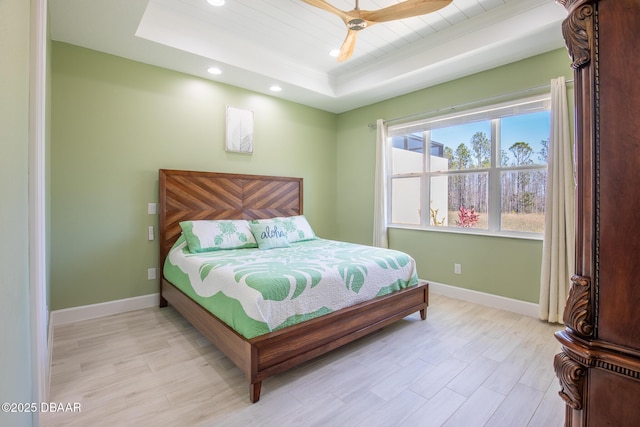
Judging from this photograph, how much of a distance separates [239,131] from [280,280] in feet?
8.48

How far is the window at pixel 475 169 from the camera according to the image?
3.22 m

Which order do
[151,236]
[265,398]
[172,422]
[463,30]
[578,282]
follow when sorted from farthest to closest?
[151,236]
[463,30]
[265,398]
[172,422]
[578,282]

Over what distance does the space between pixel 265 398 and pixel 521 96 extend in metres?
3.64

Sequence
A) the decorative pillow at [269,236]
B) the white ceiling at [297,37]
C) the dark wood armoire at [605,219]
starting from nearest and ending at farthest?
the dark wood armoire at [605,219] → the white ceiling at [297,37] → the decorative pillow at [269,236]

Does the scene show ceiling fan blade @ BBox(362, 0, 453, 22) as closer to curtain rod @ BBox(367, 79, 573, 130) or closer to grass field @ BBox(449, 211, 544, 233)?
curtain rod @ BBox(367, 79, 573, 130)

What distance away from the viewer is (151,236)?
134 inches

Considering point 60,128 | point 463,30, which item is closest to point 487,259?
point 463,30

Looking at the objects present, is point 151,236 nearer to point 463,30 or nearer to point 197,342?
point 197,342

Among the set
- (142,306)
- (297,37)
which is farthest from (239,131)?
(142,306)

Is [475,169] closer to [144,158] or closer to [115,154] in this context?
[144,158]

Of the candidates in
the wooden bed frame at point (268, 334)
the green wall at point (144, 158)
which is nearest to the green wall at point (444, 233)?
the green wall at point (144, 158)

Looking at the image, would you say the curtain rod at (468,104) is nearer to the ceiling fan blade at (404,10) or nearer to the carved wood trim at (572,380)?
the ceiling fan blade at (404,10)

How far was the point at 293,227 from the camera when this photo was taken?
3.81 m

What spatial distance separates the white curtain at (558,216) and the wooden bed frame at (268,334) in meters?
1.14
